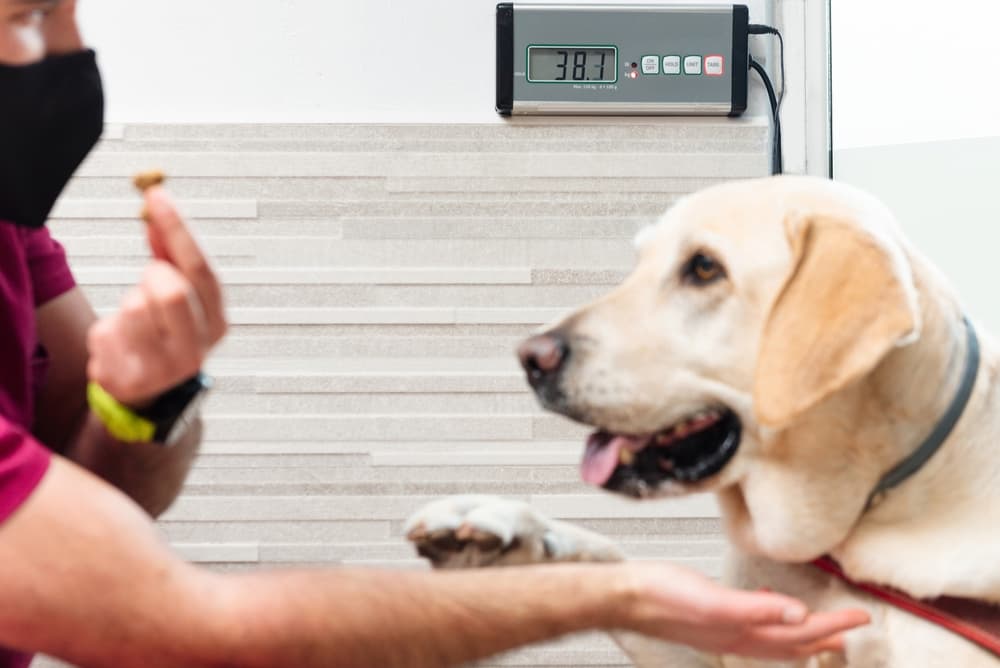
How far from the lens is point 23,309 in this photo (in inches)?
44.1

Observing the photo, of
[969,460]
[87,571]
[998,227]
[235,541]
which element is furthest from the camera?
[235,541]

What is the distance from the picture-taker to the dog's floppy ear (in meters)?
0.84

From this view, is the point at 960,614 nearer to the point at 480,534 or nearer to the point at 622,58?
the point at 480,534

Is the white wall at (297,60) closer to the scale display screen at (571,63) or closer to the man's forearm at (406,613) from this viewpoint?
the scale display screen at (571,63)

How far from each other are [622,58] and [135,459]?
100cm

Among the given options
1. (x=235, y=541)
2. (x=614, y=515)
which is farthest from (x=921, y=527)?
(x=235, y=541)

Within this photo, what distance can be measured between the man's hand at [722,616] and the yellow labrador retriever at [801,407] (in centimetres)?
8

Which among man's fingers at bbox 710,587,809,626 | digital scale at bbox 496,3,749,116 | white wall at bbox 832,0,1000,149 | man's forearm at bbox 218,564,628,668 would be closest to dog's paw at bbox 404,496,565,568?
man's forearm at bbox 218,564,628,668

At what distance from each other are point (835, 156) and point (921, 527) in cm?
97

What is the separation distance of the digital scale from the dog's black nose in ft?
2.58

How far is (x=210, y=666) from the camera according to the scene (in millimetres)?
786

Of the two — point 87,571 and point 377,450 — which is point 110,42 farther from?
point 87,571

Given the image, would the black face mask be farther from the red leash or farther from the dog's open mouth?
the red leash

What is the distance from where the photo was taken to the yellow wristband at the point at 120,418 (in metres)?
0.99
